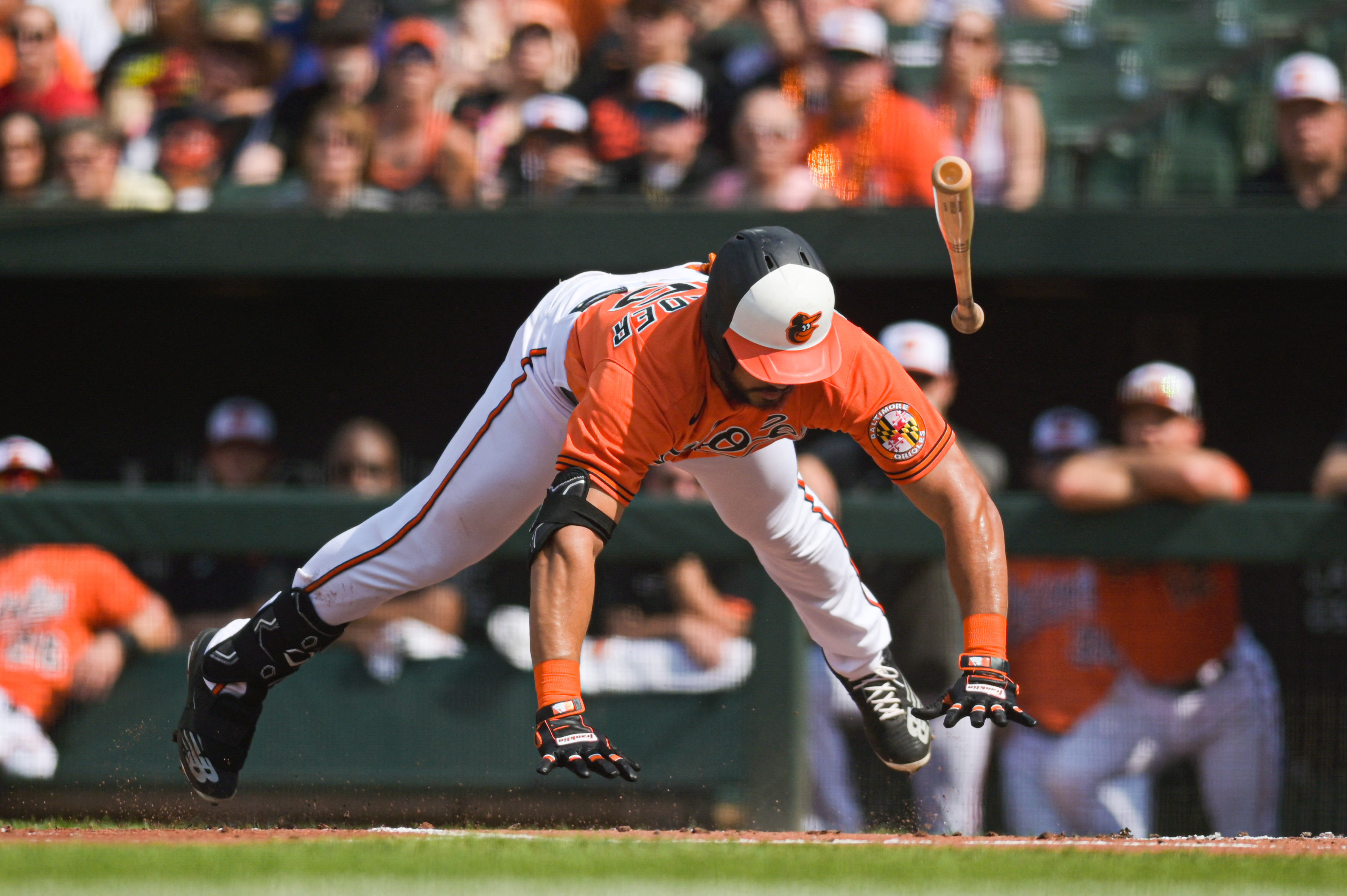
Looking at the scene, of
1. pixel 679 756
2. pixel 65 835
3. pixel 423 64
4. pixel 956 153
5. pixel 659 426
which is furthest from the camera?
Answer: pixel 423 64

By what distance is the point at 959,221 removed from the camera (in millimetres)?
4090

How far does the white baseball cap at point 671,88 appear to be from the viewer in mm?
7277

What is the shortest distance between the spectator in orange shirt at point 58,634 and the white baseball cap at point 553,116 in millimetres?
2876

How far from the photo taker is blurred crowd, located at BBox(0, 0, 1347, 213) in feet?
23.4

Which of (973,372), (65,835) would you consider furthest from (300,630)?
(973,372)

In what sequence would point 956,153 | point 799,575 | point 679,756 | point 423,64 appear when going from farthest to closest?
point 423,64, point 956,153, point 679,756, point 799,575

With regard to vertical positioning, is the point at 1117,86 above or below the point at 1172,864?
above

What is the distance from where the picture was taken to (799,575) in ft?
15.8

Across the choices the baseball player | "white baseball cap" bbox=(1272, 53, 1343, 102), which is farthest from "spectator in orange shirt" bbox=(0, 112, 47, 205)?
"white baseball cap" bbox=(1272, 53, 1343, 102)

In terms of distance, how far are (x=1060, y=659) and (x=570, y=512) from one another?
273cm

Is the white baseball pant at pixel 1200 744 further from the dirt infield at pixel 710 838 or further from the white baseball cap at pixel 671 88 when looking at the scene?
the white baseball cap at pixel 671 88

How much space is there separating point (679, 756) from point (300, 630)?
177 centimetres

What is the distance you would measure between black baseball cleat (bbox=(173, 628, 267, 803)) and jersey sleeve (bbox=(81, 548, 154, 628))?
122cm

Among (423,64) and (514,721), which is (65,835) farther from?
(423,64)
